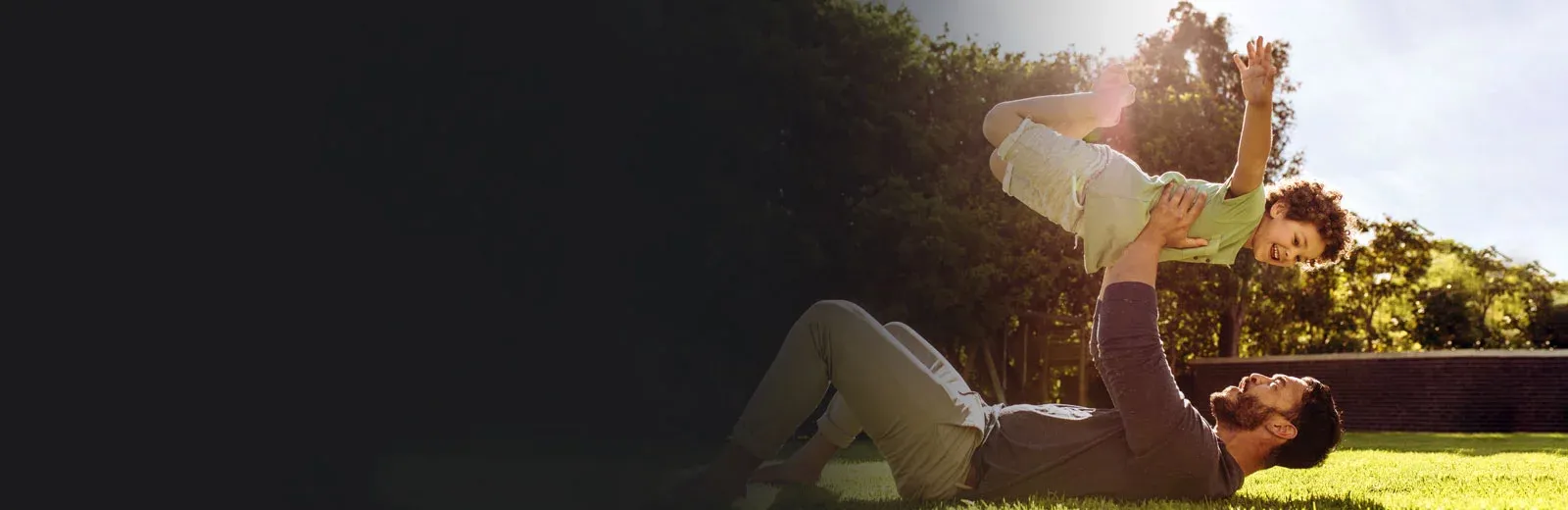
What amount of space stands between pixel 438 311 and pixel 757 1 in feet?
19.8

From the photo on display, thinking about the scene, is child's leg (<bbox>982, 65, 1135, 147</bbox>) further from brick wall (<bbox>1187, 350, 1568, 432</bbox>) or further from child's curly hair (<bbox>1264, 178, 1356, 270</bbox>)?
brick wall (<bbox>1187, 350, 1568, 432</bbox>)

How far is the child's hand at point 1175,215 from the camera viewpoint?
3799 mm

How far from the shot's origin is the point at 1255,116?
380 cm

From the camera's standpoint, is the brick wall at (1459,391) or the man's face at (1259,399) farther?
the brick wall at (1459,391)

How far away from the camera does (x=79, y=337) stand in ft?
22.6

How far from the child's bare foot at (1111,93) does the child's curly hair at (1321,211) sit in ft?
2.12

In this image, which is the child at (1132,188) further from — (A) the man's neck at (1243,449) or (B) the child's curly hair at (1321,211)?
(A) the man's neck at (1243,449)

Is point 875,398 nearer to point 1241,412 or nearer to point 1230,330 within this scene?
point 1241,412

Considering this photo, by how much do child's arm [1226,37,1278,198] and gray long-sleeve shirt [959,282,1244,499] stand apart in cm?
73

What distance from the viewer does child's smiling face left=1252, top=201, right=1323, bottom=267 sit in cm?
402

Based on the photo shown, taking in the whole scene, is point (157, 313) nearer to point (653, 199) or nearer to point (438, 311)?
point (438, 311)

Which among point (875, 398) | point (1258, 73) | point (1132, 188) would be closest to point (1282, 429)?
point (1132, 188)

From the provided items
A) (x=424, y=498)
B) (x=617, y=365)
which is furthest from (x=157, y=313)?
(x=617, y=365)

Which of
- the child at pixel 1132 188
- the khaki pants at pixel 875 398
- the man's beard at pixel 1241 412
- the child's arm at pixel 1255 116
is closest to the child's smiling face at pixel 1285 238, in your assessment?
the child at pixel 1132 188
